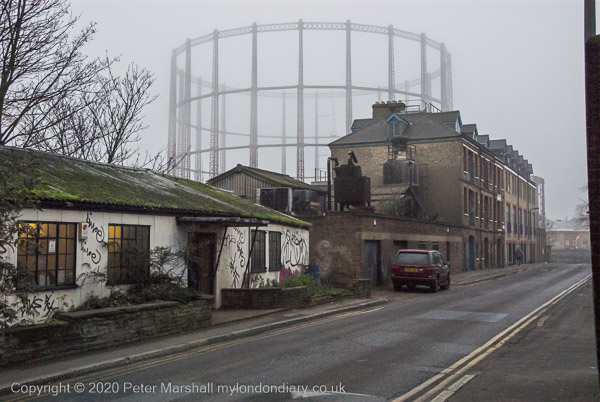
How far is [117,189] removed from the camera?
45.0 feet

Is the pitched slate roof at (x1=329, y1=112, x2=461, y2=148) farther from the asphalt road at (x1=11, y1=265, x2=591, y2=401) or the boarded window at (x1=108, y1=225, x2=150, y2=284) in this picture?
the boarded window at (x1=108, y1=225, x2=150, y2=284)

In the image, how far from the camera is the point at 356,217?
26281 millimetres

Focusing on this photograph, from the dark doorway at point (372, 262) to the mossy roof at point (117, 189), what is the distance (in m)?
8.46

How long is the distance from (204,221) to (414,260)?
12.2m

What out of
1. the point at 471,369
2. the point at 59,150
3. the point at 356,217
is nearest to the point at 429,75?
the point at 356,217

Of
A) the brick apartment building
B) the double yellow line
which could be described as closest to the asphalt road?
the double yellow line

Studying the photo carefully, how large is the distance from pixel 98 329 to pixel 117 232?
2.83 meters

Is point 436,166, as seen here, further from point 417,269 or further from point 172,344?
point 172,344

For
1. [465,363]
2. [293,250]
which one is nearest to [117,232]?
[465,363]

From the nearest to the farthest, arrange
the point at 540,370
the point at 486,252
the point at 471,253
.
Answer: the point at 540,370 < the point at 471,253 < the point at 486,252

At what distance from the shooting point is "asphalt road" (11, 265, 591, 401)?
24.3 ft

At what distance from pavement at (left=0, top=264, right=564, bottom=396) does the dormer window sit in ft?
84.8

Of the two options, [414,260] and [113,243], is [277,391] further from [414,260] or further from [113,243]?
[414,260]

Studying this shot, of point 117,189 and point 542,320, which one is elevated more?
point 117,189
